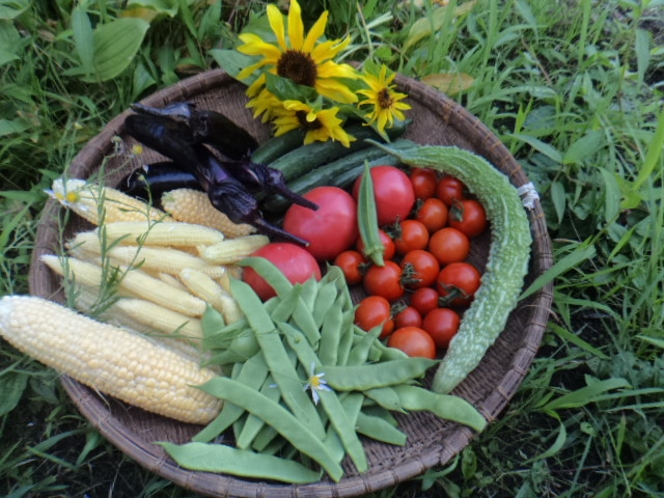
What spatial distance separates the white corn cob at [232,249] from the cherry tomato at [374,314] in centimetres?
48

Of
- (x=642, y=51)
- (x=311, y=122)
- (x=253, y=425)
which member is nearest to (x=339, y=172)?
(x=311, y=122)

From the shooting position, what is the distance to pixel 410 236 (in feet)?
7.91

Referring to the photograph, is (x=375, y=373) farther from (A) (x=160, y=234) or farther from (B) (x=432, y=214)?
(A) (x=160, y=234)

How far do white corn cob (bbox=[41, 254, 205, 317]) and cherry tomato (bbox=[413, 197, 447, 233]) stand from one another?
97 cm

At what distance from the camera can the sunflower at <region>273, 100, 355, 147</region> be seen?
2307 mm

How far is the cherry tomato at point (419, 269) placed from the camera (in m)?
2.32

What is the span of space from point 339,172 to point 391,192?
0.28 m

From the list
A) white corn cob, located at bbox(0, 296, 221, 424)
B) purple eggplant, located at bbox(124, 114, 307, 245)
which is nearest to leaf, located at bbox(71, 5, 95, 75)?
purple eggplant, located at bbox(124, 114, 307, 245)

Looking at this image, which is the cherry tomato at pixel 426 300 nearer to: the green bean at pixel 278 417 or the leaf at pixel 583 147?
the green bean at pixel 278 417

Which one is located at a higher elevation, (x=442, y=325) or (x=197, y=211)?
(x=197, y=211)

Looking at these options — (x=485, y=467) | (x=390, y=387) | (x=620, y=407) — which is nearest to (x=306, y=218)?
(x=390, y=387)

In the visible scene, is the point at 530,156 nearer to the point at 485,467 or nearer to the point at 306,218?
the point at 306,218

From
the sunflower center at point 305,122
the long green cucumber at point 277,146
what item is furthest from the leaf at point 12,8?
the sunflower center at point 305,122

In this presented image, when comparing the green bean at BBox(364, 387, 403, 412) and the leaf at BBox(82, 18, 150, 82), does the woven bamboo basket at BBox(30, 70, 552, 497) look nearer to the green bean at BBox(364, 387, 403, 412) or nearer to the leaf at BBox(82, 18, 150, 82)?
the green bean at BBox(364, 387, 403, 412)
